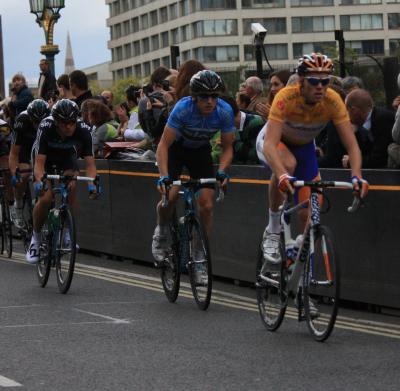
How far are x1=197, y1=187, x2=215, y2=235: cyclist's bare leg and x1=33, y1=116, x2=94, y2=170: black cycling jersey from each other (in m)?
2.15

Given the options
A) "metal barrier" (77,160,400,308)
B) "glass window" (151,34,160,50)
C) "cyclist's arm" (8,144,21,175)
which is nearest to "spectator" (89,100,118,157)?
"metal barrier" (77,160,400,308)

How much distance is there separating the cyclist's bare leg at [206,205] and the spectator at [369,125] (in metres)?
1.51

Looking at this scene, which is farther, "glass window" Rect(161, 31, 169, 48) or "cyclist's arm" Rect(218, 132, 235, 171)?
"glass window" Rect(161, 31, 169, 48)

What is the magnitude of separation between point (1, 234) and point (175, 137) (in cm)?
614

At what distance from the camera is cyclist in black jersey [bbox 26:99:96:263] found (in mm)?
13633

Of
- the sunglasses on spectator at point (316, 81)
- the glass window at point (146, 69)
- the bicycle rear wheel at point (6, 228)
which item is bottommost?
the bicycle rear wheel at point (6, 228)

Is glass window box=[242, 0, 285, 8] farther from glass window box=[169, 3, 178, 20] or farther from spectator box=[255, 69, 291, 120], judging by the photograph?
spectator box=[255, 69, 291, 120]

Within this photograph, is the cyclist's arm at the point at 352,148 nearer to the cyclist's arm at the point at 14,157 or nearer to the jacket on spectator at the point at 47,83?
the cyclist's arm at the point at 14,157

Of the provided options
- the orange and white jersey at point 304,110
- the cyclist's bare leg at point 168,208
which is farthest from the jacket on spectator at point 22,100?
the orange and white jersey at point 304,110

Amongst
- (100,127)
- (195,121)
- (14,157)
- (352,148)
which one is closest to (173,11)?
(100,127)

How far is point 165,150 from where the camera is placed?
11.9 m

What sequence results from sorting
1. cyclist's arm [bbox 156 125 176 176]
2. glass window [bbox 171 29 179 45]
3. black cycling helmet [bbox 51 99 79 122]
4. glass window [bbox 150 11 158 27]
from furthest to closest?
glass window [bbox 150 11 158 27] → glass window [bbox 171 29 179 45] → black cycling helmet [bbox 51 99 79 122] → cyclist's arm [bbox 156 125 176 176]

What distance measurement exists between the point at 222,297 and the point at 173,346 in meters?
3.37

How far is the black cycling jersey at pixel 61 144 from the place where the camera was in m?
14.0
